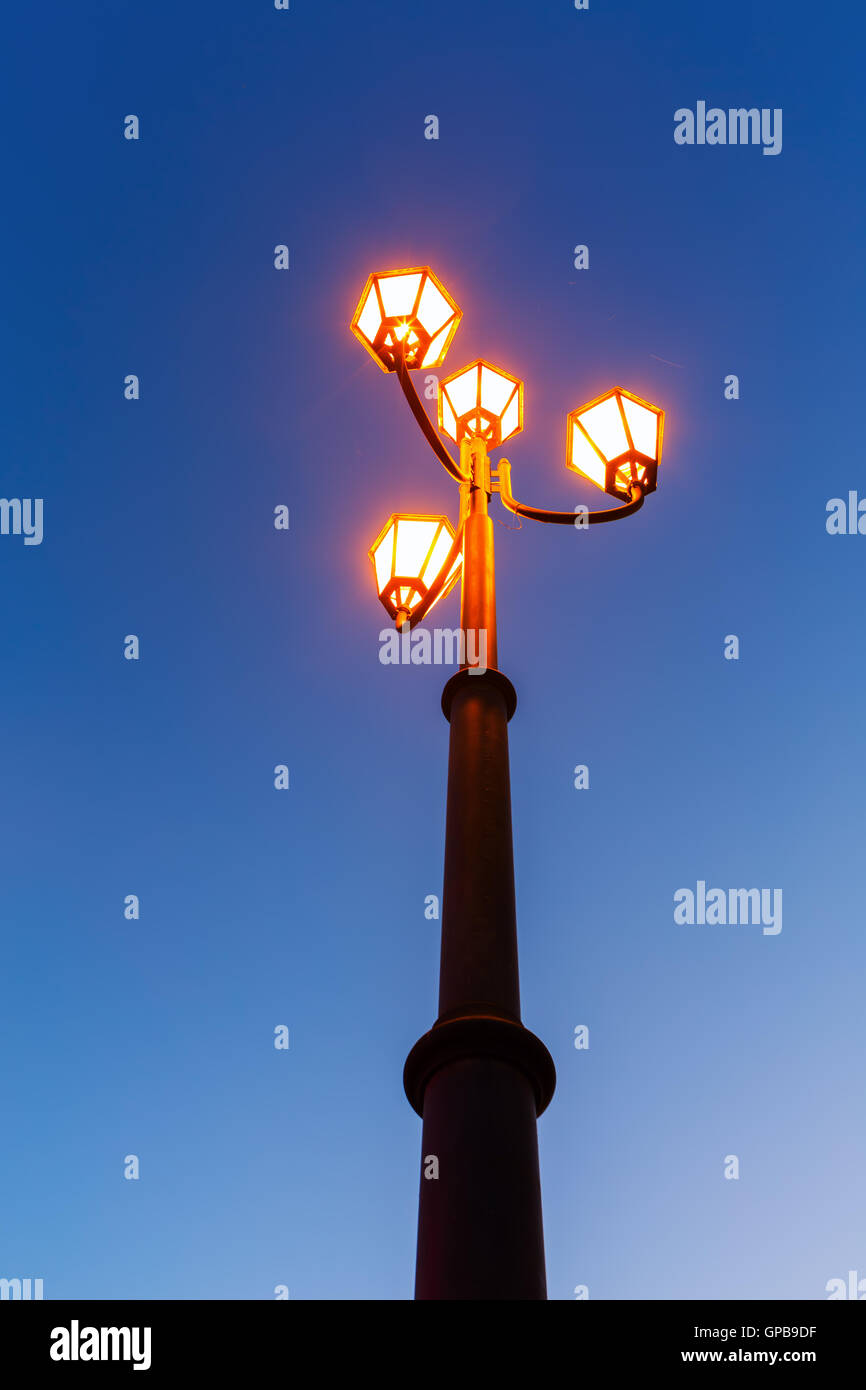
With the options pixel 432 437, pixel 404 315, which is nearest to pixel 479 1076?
pixel 432 437

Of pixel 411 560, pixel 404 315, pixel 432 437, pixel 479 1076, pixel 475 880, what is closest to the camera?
pixel 479 1076

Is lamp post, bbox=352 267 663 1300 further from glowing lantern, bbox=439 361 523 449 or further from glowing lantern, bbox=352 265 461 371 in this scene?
glowing lantern, bbox=439 361 523 449

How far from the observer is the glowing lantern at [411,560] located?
5.82 metres

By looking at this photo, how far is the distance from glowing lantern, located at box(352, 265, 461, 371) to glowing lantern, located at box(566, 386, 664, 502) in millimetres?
996

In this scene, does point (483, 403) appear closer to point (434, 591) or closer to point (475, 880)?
point (434, 591)

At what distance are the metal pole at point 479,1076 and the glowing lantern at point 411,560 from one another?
6.37 ft

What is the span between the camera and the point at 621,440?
19.6 ft

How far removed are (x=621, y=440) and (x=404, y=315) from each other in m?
1.46

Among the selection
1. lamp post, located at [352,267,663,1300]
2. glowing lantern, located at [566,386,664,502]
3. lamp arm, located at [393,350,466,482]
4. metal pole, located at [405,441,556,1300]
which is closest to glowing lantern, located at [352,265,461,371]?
lamp post, located at [352,267,663,1300]
